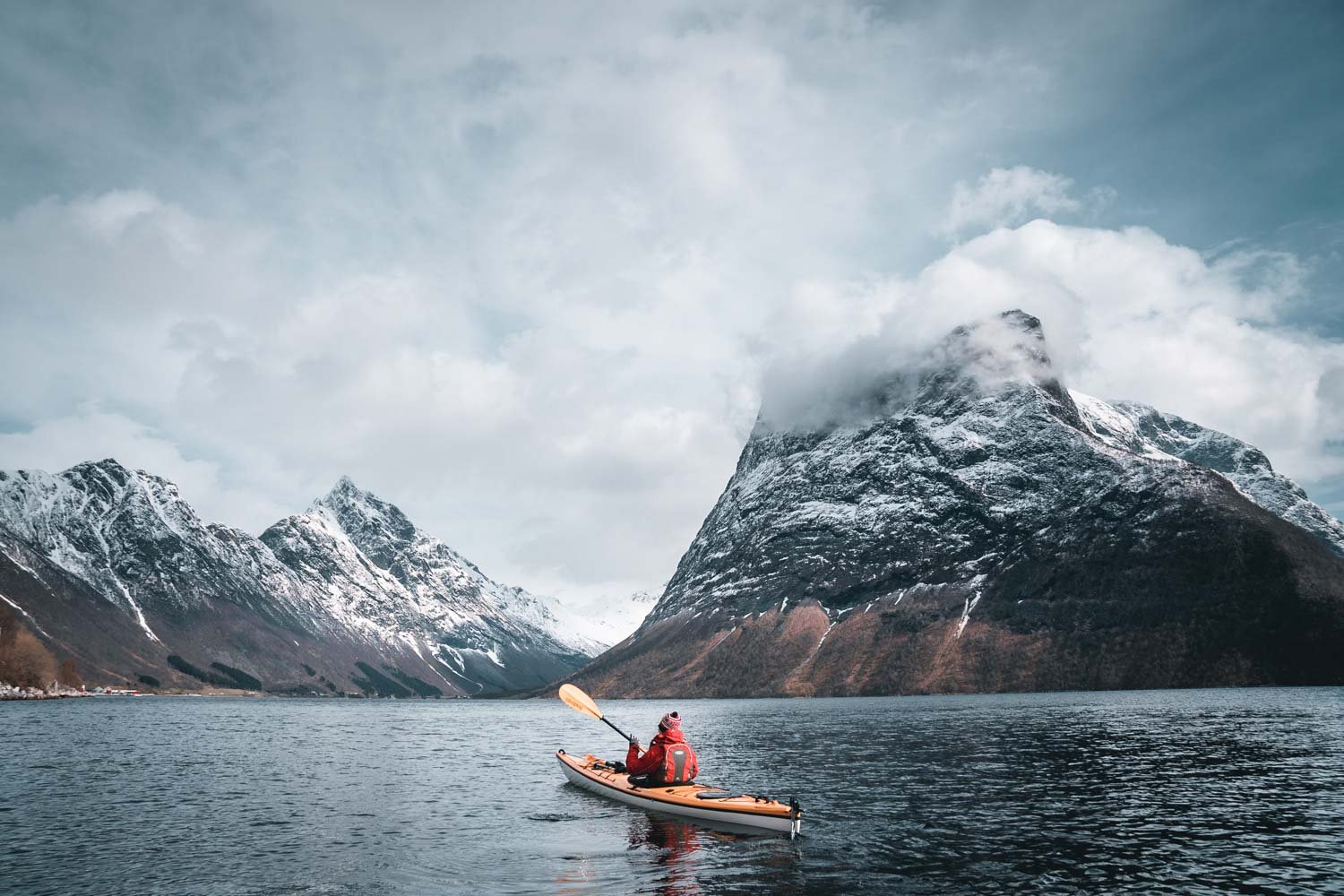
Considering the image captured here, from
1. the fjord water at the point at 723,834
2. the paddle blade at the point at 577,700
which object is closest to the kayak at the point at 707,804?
the fjord water at the point at 723,834

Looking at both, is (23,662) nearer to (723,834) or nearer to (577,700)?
(577,700)

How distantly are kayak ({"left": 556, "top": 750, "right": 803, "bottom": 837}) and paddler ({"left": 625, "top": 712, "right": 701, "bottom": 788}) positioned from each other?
421mm

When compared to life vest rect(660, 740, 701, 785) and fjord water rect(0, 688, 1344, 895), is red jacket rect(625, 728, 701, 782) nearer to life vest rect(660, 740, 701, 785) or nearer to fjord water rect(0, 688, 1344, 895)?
life vest rect(660, 740, 701, 785)

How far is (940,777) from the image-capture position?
54.5 metres

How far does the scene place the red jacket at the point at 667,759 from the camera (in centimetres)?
4356

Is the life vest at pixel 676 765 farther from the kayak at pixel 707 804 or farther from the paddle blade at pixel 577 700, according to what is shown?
the paddle blade at pixel 577 700

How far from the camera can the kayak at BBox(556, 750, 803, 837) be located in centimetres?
3638

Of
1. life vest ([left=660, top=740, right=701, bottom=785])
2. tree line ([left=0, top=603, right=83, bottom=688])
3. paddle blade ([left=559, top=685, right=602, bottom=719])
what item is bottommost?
tree line ([left=0, top=603, right=83, bottom=688])

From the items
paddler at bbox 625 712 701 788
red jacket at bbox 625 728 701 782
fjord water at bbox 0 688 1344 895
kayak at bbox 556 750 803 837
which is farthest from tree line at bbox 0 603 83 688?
red jacket at bbox 625 728 701 782

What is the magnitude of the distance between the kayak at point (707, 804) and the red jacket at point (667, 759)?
0.70 metres

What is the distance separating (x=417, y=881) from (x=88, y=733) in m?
92.5

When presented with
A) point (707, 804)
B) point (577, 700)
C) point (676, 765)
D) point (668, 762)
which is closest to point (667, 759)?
point (668, 762)

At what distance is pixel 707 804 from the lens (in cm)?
3931

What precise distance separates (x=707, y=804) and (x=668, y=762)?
4.77m
